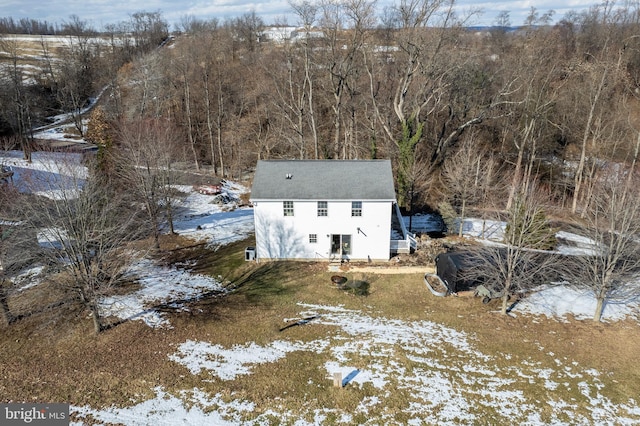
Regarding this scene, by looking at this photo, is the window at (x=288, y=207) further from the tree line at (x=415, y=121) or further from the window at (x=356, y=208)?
the tree line at (x=415, y=121)

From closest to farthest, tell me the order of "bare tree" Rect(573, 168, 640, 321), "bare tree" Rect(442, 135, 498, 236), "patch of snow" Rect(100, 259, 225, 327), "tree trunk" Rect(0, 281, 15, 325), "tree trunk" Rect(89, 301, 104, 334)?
"tree trunk" Rect(89, 301, 104, 334)
"bare tree" Rect(573, 168, 640, 321)
"tree trunk" Rect(0, 281, 15, 325)
"patch of snow" Rect(100, 259, 225, 327)
"bare tree" Rect(442, 135, 498, 236)

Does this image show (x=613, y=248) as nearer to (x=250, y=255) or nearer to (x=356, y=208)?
(x=356, y=208)

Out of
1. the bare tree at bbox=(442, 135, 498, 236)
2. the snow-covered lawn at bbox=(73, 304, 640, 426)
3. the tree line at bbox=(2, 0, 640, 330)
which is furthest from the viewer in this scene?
the bare tree at bbox=(442, 135, 498, 236)

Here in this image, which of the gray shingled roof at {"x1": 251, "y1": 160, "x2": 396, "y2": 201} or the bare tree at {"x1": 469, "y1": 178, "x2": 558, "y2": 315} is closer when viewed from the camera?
the bare tree at {"x1": 469, "y1": 178, "x2": 558, "y2": 315}

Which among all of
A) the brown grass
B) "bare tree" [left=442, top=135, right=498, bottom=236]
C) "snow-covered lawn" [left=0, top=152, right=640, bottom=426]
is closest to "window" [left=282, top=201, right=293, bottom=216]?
the brown grass

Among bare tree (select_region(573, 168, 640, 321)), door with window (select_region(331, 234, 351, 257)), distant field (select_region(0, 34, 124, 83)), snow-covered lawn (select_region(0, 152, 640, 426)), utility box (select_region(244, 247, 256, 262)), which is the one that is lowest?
snow-covered lawn (select_region(0, 152, 640, 426))

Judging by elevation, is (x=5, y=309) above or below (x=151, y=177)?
below

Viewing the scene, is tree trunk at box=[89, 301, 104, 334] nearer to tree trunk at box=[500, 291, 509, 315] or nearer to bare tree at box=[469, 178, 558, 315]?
bare tree at box=[469, 178, 558, 315]

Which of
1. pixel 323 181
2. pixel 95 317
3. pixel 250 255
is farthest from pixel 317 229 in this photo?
pixel 95 317
